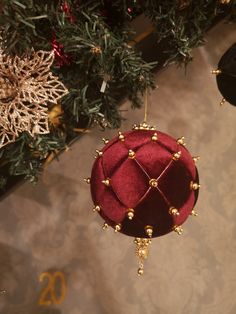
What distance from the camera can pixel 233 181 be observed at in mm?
1450

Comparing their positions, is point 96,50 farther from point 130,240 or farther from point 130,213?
point 130,240

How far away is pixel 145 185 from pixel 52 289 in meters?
0.77

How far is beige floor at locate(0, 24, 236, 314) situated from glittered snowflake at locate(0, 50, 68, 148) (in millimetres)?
493

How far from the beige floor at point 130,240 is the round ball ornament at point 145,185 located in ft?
1.95

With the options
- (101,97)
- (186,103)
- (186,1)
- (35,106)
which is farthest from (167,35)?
(186,103)

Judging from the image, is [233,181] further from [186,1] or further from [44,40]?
[44,40]

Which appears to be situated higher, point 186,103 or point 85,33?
point 85,33

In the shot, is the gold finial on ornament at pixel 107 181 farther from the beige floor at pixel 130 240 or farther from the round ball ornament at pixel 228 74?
the beige floor at pixel 130 240

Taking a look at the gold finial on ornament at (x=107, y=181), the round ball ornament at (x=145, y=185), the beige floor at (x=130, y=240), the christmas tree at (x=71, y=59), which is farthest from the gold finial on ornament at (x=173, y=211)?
the beige floor at (x=130, y=240)

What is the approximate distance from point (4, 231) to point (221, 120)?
0.87m

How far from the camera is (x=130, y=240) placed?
1374 millimetres

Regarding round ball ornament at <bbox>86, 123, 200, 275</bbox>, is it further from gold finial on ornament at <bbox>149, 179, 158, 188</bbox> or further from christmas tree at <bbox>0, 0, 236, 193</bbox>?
christmas tree at <bbox>0, 0, 236, 193</bbox>

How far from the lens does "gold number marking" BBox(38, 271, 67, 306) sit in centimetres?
133

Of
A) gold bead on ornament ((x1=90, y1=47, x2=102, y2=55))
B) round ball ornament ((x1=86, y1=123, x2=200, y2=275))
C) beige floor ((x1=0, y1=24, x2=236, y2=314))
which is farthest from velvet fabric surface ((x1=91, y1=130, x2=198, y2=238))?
beige floor ((x1=0, y1=24, x2=236, y2=314))
